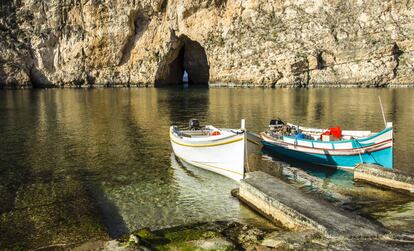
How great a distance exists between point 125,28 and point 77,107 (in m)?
55.2

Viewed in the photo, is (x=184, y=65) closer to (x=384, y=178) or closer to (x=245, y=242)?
(x=384, y=178)

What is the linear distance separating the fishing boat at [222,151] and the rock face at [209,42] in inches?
2745

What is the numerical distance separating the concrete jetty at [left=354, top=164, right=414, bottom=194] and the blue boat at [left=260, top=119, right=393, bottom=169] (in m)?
2.11

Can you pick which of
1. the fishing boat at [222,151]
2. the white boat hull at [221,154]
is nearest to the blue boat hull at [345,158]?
the fishing boat at [222,151]

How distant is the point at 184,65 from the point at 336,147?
10212 centimetres

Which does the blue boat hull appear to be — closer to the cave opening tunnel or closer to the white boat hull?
the white boat hull

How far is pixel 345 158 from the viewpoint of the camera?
2238 centimetres

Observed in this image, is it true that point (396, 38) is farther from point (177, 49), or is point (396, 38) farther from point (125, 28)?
point (125, 28)

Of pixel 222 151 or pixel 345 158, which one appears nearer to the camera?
pixel 222 151

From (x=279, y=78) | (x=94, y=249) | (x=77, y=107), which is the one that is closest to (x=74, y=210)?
(x=94, y=249)

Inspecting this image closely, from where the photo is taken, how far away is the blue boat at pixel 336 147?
21281 mm

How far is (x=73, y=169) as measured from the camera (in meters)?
22.7

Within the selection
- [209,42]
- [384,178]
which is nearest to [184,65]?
[209,42]

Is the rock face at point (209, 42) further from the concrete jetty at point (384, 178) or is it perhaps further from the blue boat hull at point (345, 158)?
the concrete jetty at point (384, 178)
